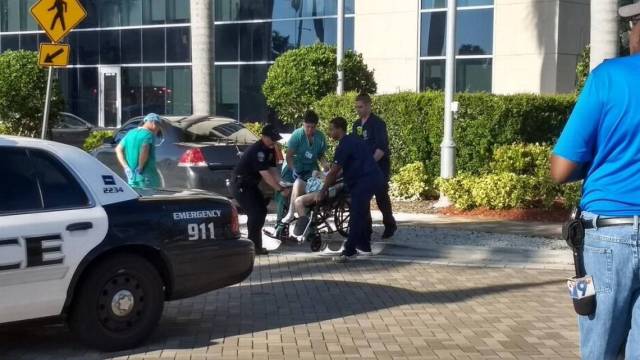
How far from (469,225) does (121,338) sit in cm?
746

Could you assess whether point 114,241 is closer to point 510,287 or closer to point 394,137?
point 510,287

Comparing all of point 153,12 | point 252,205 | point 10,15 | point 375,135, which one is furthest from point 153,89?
point 252,205

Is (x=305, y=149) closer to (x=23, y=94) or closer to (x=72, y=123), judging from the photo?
(x=23, y=94)

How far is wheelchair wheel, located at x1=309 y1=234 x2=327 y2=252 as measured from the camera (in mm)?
11156

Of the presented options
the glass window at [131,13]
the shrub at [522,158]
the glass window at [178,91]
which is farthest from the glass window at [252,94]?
the shrub at [522,158]

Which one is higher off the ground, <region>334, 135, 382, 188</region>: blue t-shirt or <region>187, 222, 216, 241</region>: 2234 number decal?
<region>334, 135, 382, 188</region>: blue t-shirt

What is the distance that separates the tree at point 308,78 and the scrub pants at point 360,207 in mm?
10690

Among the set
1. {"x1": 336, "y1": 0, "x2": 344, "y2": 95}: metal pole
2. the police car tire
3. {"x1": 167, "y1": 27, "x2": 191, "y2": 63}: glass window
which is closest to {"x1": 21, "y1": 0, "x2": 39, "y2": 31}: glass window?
{"x1": 167, "y1": 27, "x2": 191, "y2": 63}: glass window

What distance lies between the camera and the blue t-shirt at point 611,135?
3582 millimetres

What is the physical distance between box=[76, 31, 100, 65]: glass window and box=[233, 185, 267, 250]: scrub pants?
25.0 metres

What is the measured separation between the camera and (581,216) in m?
3.74

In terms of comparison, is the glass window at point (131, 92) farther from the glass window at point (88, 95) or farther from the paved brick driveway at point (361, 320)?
the paved brick driveway at point (361, 320)

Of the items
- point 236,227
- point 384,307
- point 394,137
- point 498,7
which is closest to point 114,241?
point 236,227

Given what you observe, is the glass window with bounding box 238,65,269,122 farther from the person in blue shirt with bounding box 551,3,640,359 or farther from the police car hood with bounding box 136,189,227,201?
the person in blue shirt with bounding box 551,3,640,359
